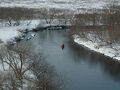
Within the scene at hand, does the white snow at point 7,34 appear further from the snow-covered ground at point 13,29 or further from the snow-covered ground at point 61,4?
the snow-covered ground at point 61,4

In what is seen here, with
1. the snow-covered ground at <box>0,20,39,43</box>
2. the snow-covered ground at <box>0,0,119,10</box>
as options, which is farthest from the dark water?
the snow-covered ground at <box>0,0,119,10</box>

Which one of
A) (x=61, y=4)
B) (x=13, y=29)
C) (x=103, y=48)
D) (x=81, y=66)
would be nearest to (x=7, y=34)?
(x=13, y=29)

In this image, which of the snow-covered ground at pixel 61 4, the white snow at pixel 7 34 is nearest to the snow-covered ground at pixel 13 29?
the white snow at pixel 7 34

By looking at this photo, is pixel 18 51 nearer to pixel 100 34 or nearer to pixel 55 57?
pixel 55 57

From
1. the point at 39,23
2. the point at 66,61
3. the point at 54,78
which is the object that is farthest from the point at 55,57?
the point at 39,23

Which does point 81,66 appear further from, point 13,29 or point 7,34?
point 13,29

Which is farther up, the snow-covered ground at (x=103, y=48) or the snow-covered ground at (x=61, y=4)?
the snow-covered ground at (x=103, y=48)
